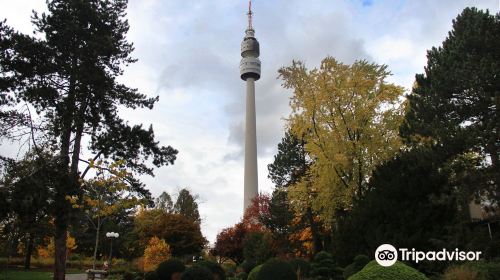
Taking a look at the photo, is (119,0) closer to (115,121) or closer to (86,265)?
(115,121)

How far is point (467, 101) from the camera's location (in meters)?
15.2

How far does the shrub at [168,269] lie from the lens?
64.5 feet

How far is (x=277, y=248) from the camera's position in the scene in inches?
1428

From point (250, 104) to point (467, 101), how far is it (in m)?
59.1

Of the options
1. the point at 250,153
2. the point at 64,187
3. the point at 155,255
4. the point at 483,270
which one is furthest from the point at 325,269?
the point at 250,153

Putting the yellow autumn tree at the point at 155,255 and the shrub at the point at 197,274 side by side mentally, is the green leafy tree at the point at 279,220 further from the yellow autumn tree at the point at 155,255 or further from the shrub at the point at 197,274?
the shrub at the point at 197,274

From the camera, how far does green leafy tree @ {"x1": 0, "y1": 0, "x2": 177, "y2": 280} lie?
57.4ft

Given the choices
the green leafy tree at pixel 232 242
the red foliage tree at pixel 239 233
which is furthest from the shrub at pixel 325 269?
the green leafy tree at pixel 232 242

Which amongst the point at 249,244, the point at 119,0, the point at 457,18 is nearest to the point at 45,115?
the point at 119,0

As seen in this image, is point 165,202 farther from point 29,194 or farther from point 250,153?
point 29,194

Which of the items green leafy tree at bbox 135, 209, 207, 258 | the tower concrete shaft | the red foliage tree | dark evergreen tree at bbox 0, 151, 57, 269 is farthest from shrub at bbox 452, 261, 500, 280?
the tower concrete shaft

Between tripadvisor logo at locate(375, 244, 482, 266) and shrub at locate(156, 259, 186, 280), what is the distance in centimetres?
973

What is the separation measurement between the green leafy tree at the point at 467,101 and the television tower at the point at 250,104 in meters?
48.3

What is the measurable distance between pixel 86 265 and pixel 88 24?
119 feet
